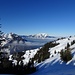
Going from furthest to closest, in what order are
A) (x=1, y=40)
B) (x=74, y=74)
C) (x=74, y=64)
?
(x=74, y=64), (x=1, y=40), (x=74, y=74)

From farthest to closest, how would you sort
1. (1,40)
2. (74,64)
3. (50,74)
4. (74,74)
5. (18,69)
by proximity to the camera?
(18,69) → (74,64) → (1,40) → (50,74) → (74,74)

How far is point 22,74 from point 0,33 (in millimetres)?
8216

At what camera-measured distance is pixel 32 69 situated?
121 feet

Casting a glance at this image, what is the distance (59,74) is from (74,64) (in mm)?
7247

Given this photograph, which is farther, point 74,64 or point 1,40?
point 74,64

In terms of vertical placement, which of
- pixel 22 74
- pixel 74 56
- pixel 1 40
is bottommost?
pixel 22 74

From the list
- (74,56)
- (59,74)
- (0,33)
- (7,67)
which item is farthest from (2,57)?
(74,56)

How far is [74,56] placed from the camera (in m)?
37.8

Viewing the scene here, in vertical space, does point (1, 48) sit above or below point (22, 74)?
above

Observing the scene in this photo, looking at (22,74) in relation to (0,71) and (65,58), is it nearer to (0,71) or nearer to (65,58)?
(0,71)

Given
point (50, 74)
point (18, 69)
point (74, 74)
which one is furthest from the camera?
point (18, 69)

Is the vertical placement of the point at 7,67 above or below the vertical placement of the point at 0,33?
below

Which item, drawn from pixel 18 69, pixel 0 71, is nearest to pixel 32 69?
pixel 18 69

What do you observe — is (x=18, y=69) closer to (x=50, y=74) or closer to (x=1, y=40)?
(x=1, y=40)
